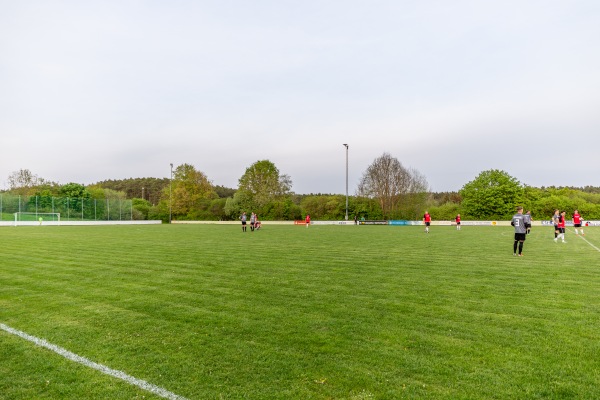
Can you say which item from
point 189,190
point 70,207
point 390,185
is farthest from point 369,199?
point 70,207

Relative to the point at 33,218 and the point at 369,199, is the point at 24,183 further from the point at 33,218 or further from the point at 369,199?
the point at 369,199

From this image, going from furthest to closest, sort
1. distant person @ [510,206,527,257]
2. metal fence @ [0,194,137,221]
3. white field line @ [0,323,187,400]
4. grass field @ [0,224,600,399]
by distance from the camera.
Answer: metal fence @ [0,194,137,221]
distant person @ [510,206,527,257]
grass field @ [0,224,600,399]
white field line @ [0,323,187,400]

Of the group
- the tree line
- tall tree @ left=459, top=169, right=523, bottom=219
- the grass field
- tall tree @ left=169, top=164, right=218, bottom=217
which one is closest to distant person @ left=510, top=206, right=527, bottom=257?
the grass field

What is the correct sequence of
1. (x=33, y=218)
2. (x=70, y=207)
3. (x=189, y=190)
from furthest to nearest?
(x=189, y=190) → (x=70, y=207) → (x=33, y=218)

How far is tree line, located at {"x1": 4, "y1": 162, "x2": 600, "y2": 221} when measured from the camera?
204ft

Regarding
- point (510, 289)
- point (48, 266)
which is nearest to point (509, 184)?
point (510, 289)

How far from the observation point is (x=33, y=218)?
49625 millimetres

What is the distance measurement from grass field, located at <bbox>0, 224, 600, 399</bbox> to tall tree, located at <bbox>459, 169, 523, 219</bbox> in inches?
2219

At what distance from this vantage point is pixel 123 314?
6559 mm

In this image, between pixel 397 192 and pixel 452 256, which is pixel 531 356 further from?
pixel 397 192

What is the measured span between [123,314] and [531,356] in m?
6.11

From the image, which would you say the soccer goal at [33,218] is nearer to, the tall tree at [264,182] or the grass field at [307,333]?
the tall tree at [264,182]

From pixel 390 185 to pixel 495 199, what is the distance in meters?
16.9

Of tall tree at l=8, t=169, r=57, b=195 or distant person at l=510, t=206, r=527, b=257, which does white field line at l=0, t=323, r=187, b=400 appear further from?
tall tree at l=8, t=169, r=57, b=195
